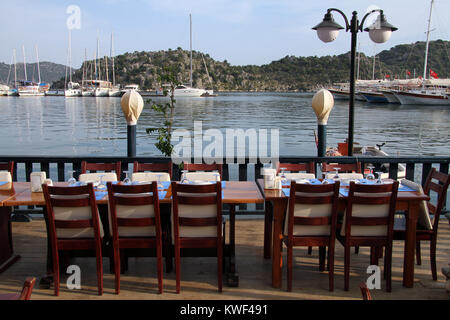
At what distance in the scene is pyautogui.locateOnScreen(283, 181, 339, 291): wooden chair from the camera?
3.63 meters

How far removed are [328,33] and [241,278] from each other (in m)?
4.08

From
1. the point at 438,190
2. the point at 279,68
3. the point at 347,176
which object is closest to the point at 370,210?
the point at 438,190

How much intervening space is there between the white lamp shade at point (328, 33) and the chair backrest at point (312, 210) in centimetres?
362

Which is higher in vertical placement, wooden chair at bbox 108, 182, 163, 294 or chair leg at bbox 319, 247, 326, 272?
wooden chair at bbox 108, 182, 163, 294

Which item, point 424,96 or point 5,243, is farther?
point 424,96

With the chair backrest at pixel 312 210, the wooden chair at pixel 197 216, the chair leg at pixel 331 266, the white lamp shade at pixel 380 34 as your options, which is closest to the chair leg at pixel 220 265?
the wooden chair at pixel 197 216

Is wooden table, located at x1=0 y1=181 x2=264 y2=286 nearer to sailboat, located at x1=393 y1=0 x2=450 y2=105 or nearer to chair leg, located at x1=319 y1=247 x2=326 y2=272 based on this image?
chair leg, located at x1=319 y1=247 x2=326 y2=272

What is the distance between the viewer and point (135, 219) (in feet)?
11.9

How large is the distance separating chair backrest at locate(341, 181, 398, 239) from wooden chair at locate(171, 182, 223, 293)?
1.09 meters

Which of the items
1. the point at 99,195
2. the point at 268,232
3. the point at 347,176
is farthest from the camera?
the point at 347,176

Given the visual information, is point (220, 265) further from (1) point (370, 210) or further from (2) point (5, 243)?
(2) point (5, 243)

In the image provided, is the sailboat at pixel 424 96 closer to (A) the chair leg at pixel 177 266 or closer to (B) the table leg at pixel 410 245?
(B) the table leg at pixel 410 245

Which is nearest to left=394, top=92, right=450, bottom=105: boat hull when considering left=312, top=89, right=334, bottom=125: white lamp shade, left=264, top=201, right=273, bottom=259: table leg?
left=312, top=89, right=334, bottom=125: white lamp shade

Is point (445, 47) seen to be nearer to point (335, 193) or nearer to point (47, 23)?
point (47, 23)
